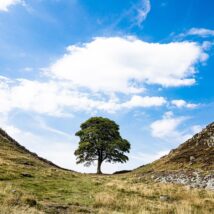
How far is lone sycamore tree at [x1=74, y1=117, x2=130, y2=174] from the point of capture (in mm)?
76625

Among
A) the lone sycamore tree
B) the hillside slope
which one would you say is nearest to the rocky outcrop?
the hillside slope

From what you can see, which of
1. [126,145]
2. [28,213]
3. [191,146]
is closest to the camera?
[28,213]

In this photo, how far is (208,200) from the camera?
22.7 meters

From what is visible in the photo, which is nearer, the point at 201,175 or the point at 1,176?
the point at 1,176

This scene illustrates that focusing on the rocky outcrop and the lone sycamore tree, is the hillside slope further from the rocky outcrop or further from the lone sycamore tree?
the lone sycamore tree

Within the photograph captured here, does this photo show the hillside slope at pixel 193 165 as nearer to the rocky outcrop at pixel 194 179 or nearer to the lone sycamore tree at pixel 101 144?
Result: the rocky outcrop at pixel 194 179

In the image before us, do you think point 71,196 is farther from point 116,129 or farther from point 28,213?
point 116,129

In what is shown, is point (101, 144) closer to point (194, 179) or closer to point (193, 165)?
point (193, 165)

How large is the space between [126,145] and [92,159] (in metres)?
7.84

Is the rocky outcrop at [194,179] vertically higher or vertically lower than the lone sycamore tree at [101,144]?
lower

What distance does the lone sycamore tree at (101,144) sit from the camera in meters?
76.6

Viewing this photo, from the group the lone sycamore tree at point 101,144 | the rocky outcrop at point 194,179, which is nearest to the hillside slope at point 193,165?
the rocky outcrop at point 194,179

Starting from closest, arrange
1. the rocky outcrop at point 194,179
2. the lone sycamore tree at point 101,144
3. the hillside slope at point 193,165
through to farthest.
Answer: the rocky outcrop at point 194,179, the hillside slope at point 193,165, the lone sycamore tree at point 101,144

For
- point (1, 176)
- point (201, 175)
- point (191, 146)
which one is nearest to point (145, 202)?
point (1, 176)
